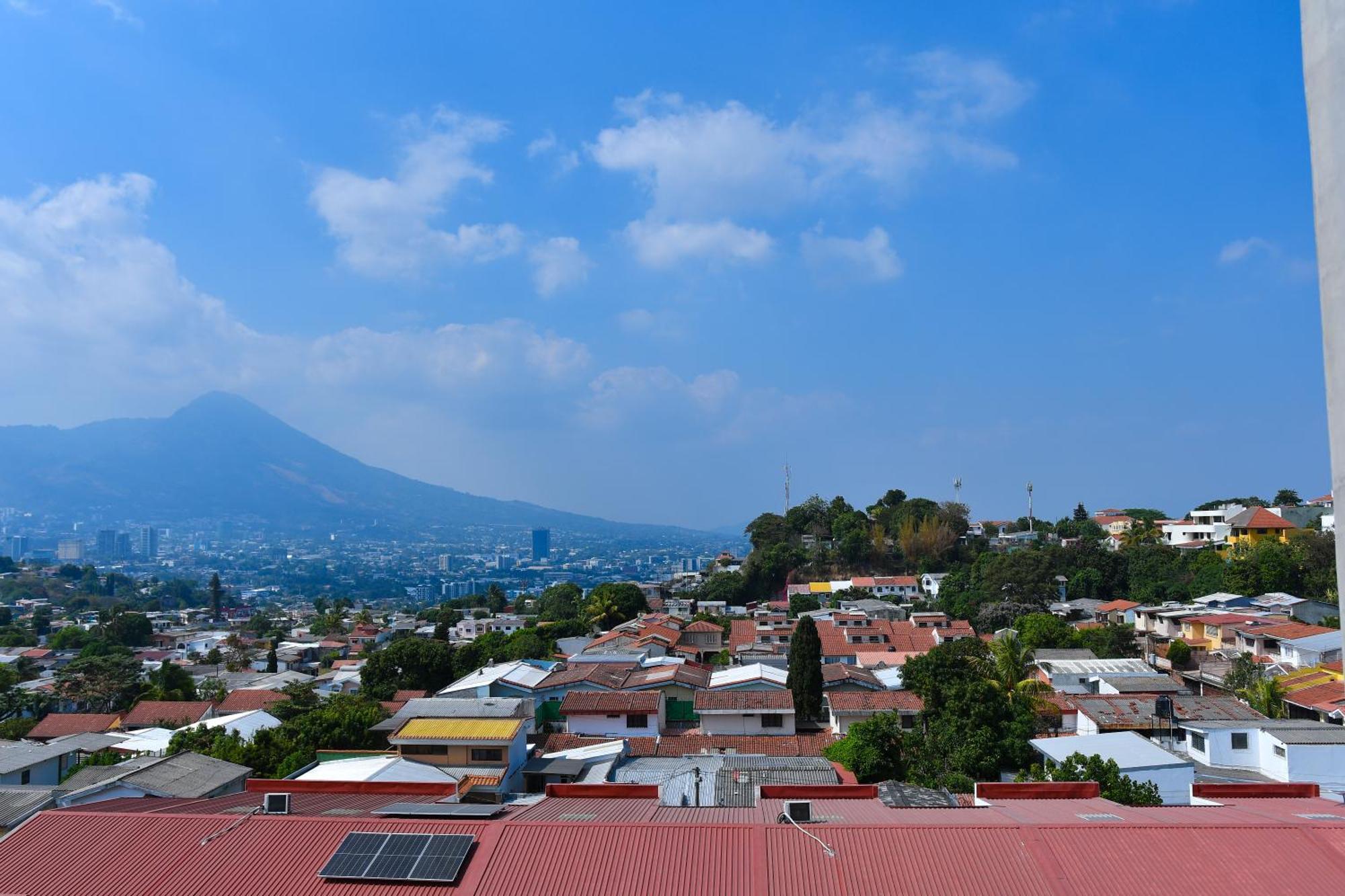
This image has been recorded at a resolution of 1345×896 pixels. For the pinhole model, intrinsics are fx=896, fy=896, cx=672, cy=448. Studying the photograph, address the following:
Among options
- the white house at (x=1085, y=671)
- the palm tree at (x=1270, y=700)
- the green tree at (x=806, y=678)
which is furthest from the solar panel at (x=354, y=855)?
the palm tree at (x=1270, y=700)

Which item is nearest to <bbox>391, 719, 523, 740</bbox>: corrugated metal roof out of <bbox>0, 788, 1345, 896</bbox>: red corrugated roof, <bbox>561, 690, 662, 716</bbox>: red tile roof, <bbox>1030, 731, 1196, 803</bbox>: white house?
<bbox>561, 690, 662, 716</bbox>: red tile roof

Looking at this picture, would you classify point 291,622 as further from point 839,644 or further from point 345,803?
point 345,803

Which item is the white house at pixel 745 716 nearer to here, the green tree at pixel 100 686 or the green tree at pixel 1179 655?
the green tree at pixel 1179 655

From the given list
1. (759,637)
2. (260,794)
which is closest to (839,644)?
(759,637)

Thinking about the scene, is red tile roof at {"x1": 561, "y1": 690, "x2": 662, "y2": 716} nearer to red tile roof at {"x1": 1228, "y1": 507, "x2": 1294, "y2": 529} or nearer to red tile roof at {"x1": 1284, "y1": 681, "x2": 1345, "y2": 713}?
red tile roof at {"x1": 1284, "y1": 681, "x2": 1345, "y2": 713}

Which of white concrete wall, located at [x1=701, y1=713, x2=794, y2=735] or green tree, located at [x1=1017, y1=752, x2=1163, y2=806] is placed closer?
green tree, located at [x1=1017, y1=752, x2=1163, y2=806]

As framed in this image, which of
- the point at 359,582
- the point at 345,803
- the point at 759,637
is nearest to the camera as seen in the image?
the point at 345,803
